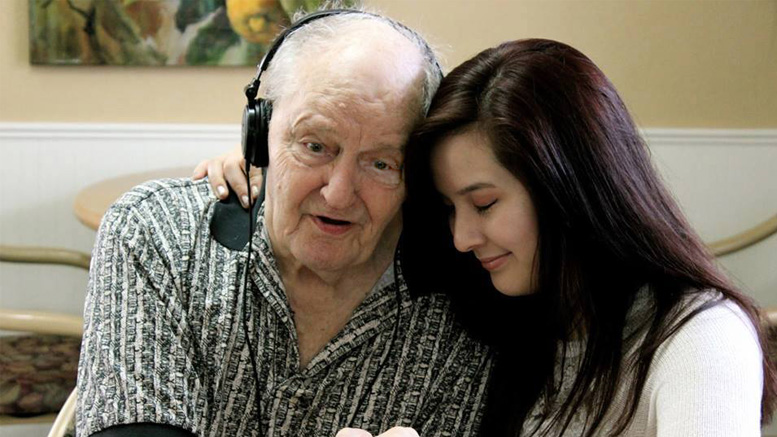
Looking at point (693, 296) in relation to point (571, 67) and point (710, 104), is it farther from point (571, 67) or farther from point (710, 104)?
point (710, 104)

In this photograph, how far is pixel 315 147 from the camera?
1.27 m

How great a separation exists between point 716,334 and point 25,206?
8.73 ft

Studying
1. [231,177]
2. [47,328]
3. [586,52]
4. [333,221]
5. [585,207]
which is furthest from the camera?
[586,52]

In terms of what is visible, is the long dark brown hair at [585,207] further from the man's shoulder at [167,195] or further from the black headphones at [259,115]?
the man's shoulder at [167,195]

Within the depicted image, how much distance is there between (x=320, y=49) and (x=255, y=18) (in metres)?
2.01

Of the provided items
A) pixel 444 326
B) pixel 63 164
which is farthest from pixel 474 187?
pixel 63 164

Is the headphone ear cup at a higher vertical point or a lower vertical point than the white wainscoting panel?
higher

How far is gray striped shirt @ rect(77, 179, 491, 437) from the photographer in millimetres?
1261

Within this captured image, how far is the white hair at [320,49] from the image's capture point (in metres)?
1.29

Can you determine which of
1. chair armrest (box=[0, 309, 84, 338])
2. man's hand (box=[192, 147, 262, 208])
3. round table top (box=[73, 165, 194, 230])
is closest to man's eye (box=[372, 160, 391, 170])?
man's hand (box=[192, 147, 262, 208])

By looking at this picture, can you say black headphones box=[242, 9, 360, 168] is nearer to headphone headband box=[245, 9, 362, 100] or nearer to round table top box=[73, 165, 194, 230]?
headphone headband box=[245, 9, 362, 100]

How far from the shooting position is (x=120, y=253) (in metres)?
1.30

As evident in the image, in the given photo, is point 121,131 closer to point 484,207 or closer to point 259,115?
point 259,115

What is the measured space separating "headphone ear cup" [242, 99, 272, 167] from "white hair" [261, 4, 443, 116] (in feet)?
0.07
